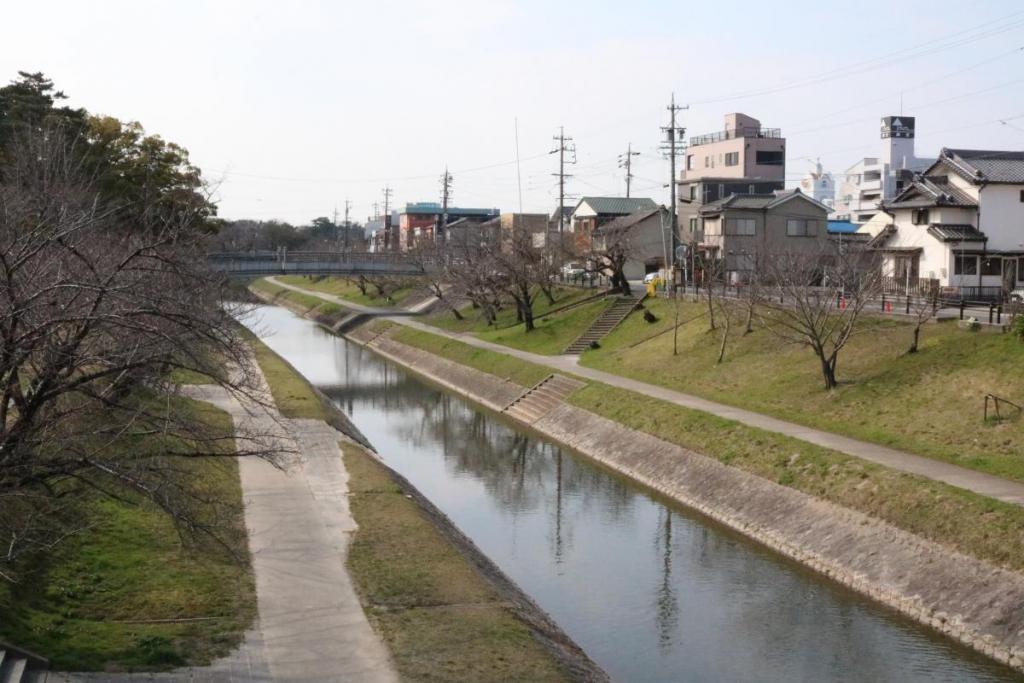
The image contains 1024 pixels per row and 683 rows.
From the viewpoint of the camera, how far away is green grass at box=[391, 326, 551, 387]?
45406 mm

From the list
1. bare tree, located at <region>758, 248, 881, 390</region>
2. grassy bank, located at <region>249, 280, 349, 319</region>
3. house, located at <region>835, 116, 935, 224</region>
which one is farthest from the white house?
bare tree, located at <region>758, 248, 881, 390</region>

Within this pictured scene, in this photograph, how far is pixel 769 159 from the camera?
315 ft

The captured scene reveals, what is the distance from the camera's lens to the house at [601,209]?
78.8 m

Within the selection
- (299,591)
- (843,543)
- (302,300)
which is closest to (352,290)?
(302,300)

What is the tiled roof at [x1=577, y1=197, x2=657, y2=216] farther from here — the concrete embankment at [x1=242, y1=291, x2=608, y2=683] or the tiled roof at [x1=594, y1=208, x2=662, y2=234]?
the concrete embankment at [x1=242, y1=291, x2=608, y2=683]

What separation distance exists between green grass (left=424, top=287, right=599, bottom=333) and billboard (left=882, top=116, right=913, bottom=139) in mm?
56500

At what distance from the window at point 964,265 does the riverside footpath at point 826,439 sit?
44.1 ft

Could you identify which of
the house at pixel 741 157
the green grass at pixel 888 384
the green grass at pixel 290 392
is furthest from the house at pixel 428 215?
the green grass at pixel 888 384

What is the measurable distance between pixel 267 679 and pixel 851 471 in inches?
580

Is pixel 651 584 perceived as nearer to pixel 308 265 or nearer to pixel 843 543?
pixel 843 543

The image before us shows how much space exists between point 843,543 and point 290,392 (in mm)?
24066

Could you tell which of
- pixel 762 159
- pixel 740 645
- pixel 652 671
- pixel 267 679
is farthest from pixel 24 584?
pixel 762 159

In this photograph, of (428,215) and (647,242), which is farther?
(428,215)

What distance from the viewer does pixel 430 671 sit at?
47.0 ft
